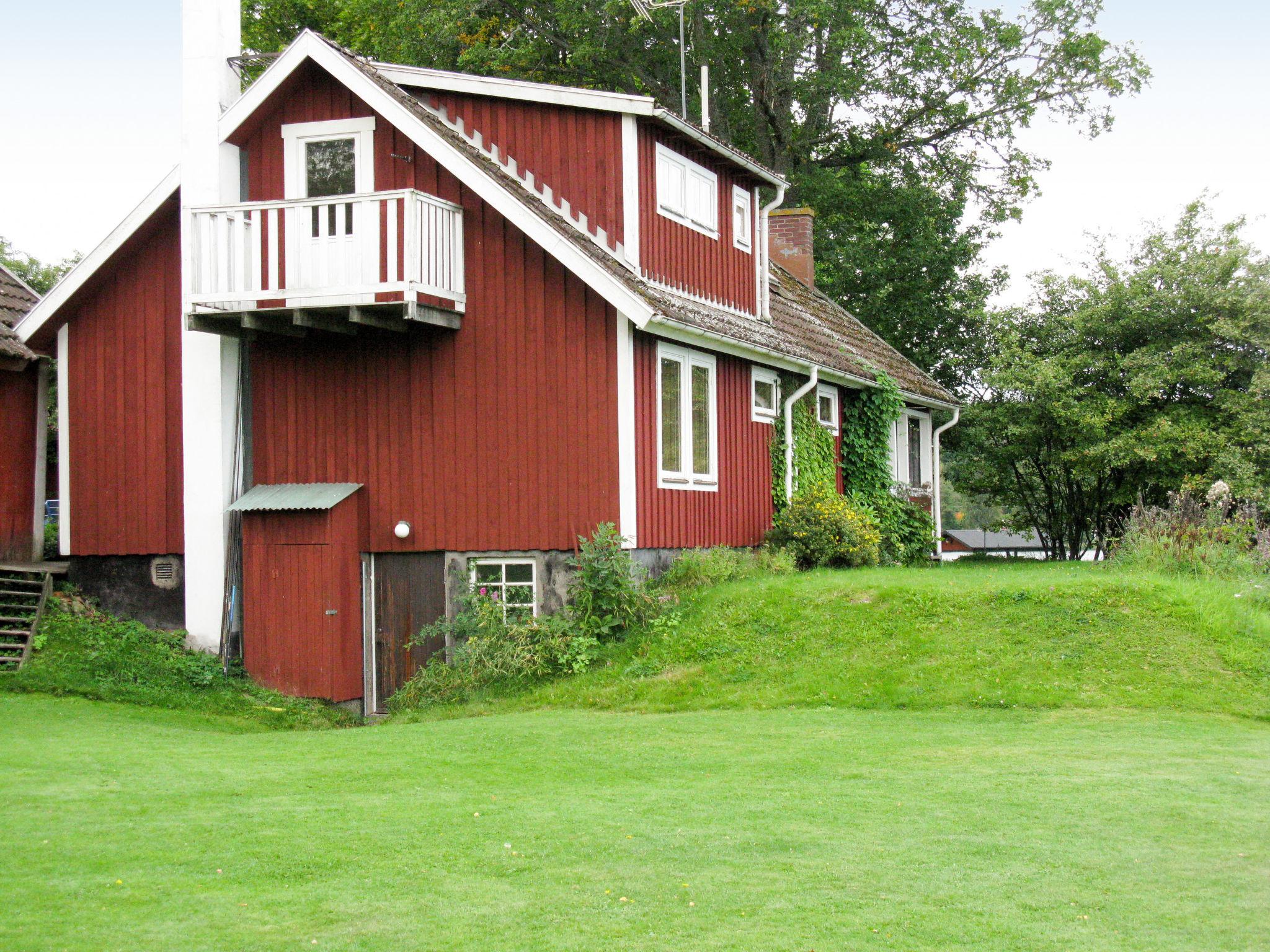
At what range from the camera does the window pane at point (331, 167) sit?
1788 cm

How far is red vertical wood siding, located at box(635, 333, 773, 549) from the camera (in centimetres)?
1694

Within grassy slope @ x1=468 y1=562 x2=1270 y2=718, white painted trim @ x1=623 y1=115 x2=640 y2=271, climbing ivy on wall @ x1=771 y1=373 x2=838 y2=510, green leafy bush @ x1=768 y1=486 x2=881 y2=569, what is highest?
white painted trim @ x1=623 y1=115 x2=640 y2=271

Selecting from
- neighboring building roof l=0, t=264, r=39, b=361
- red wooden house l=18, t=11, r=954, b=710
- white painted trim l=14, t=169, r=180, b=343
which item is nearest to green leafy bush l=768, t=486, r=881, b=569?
red wooden house l=18, t=11, r=954, b=710

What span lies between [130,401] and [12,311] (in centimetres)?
346

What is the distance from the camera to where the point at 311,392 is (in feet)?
58.1

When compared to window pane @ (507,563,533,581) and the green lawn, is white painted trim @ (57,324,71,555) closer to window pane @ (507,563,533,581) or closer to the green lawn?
the green lawn

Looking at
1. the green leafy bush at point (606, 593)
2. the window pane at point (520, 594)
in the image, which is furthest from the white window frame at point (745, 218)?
the window pane at point (520, 594)

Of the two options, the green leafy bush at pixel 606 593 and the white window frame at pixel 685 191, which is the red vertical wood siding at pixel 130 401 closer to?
the green leafy bush at pixel 606 593

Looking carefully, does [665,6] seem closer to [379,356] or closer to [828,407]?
[828,407]

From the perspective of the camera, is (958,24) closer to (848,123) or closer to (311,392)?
(848,123)

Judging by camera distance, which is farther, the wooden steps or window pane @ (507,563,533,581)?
window pane @ (507,563,533,581)

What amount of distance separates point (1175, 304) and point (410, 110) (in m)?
17.1

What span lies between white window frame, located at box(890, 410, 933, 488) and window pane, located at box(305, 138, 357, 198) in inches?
473

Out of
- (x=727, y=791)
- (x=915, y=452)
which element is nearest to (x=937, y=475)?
(x=915, y=452)
